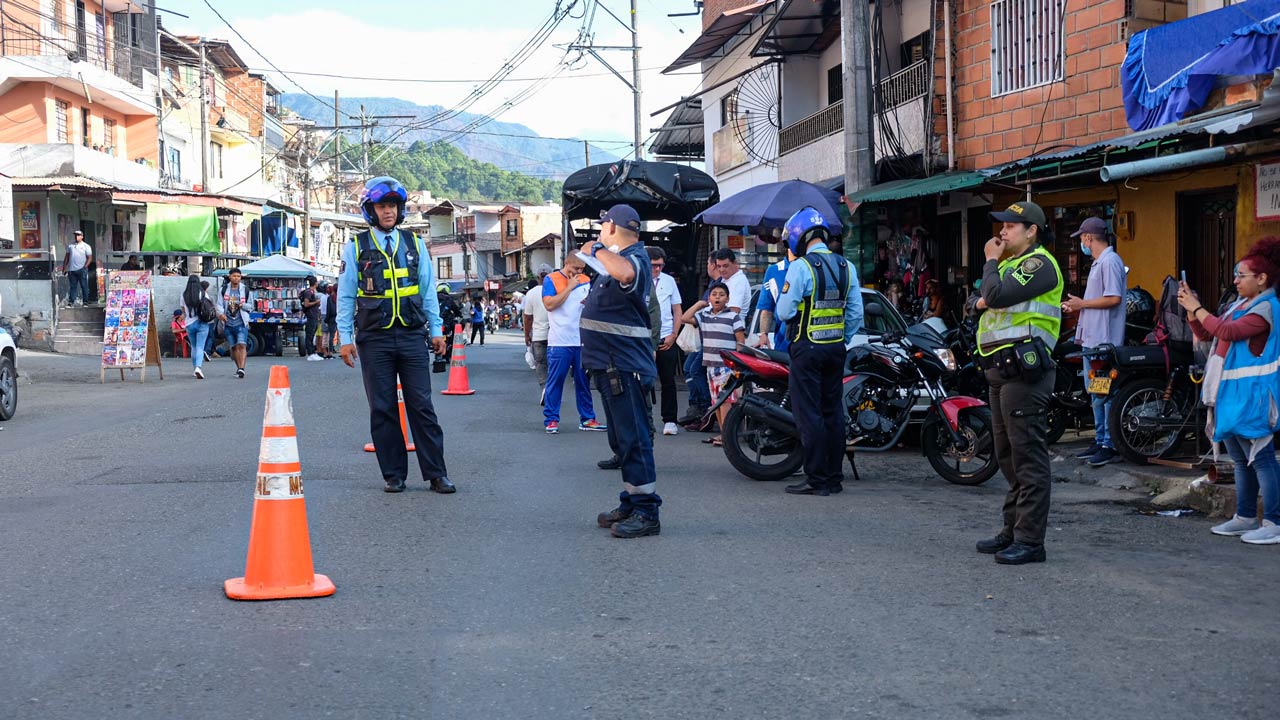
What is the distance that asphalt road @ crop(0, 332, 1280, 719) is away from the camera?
4.24 metres

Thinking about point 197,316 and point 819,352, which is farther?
point 197,316

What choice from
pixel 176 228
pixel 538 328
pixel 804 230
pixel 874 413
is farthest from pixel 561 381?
pixel 176 228

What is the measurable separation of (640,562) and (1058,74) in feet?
35.8

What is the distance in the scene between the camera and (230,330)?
25.4m

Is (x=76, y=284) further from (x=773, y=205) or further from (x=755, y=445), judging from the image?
(x=755, y=445)

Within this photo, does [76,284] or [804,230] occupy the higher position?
[76,284]

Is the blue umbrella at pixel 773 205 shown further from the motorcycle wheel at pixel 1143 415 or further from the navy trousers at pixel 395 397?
the navy trousers at pixel 395 397

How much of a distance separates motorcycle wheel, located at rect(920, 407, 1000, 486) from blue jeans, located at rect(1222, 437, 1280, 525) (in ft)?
6.35

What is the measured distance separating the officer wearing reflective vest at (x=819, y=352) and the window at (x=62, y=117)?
101ft

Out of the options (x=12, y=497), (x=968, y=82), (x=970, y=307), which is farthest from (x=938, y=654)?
(x=968, y=82)

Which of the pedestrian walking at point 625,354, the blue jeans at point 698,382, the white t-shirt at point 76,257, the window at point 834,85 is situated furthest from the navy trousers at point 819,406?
the white t-shirt at point 76,257

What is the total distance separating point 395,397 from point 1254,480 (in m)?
5.37

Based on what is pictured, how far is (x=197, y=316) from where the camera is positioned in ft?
69.0

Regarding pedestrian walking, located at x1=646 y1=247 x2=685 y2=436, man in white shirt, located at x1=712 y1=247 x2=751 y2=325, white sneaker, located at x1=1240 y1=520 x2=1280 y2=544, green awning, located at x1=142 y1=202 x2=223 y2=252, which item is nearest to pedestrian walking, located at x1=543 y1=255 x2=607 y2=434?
pedestrian walking, located at x1=646 y1=247 x2=685 y2=436
